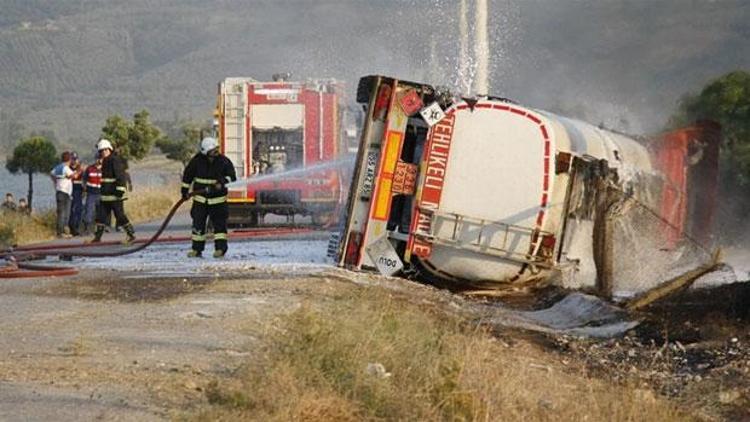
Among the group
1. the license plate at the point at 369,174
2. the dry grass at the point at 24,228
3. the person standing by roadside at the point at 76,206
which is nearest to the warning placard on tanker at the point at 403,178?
the license plate at the point at 369,174

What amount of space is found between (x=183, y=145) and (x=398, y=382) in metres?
58.0

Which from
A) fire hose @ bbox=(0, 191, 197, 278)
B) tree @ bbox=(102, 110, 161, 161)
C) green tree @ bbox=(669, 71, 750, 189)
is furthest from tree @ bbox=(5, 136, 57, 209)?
fire hose @ bbox=(0, 191, 197, 278)

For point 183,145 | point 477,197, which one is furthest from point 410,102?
point 183,145

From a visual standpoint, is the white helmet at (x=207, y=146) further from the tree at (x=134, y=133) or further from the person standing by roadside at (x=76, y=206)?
the tree at (x=134, y=133)

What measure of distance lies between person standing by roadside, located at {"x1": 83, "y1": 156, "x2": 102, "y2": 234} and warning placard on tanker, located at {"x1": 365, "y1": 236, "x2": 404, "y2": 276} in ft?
31.2

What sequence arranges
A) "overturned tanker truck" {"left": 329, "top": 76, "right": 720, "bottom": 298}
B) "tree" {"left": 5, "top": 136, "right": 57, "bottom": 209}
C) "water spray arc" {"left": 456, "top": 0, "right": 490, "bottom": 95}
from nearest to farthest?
"overturned tanker truck" {"left": 329, "top": 76, "right": 720, "bottom": 298} → "water spray arc" {"left": 456, "top": 0, "right": 490, "bottom": 95} → "tree" {"left": 5, "top": 136, "right": 57, "bottom": 209}

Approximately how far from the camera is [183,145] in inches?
2564

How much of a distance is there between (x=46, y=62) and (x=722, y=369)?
551 ft

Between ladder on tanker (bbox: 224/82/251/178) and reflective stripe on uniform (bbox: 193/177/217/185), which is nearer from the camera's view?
reflective stripe on uniform (bbox: 193/177/217/185)

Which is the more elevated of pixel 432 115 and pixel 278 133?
pixel 432 115

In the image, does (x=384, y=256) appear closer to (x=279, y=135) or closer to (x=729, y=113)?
(x=279, y=135)

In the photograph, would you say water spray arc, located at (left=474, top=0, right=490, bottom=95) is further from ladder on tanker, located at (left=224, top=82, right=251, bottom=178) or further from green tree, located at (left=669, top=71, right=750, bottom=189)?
ladder on tanker, located at (left=224, top=82, right=251, bottom=178)

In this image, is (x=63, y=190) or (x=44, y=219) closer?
(x=63, y=190)

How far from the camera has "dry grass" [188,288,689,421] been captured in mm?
6965
